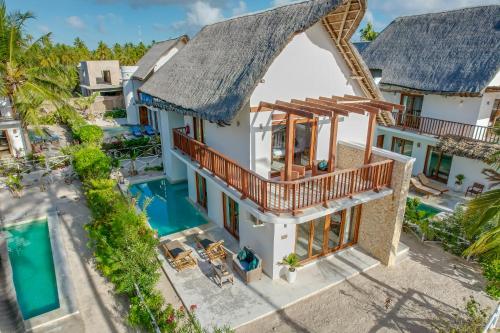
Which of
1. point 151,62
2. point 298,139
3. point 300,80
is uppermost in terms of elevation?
point 151,62

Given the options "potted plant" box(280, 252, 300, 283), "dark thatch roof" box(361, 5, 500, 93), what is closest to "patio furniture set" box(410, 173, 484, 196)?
"dark thatch roof" box(361, 5, 500, 93)

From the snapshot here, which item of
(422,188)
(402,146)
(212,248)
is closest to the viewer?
(212,248)

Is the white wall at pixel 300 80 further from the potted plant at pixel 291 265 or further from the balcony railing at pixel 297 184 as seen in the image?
the potted plant at pixel 291 265

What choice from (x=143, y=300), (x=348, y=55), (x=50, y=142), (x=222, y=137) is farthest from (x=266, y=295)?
(x=50, y=142)

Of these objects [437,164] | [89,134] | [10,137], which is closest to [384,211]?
[437,164]

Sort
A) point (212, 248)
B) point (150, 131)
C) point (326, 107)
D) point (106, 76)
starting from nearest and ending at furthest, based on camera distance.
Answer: point (326, 107) → point (212, 248) → point (150, 131) → point (106, 76)

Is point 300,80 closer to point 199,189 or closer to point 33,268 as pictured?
point 199,189
